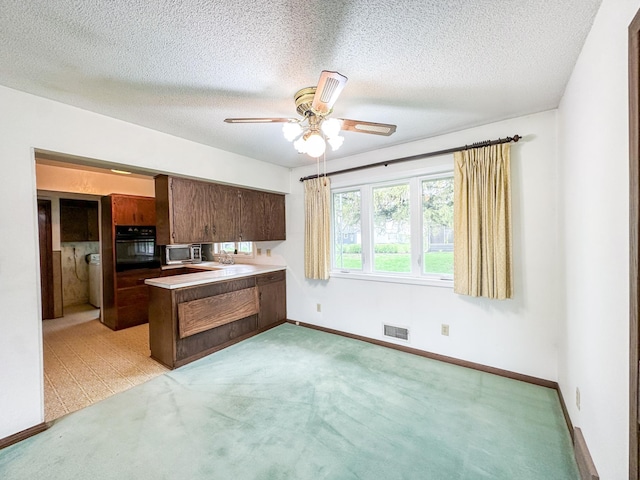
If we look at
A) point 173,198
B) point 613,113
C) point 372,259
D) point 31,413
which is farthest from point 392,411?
point 173,198

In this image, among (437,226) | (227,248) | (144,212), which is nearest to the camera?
(437,226)

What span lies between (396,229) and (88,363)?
12.9 feet

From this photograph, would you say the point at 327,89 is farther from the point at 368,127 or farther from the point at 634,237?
the point at 634,237

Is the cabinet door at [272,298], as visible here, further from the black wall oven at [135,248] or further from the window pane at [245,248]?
the black wall oven at [135,248]

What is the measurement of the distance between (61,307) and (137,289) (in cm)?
183

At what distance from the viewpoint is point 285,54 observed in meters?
1.52

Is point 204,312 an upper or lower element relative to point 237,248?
lower

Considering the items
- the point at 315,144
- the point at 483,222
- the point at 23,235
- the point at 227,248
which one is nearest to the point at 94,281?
the point at 227,248

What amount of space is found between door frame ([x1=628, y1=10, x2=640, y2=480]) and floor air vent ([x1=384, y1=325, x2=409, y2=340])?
2230 mm

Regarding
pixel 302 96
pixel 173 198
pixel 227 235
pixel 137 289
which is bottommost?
pixel 137 289

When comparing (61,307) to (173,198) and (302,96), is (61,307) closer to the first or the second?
(173,198)

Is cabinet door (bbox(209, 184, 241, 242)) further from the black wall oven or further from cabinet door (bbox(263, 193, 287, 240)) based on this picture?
the black wall oven

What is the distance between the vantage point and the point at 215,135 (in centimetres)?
281

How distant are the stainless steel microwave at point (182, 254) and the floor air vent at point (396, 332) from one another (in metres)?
4.00
